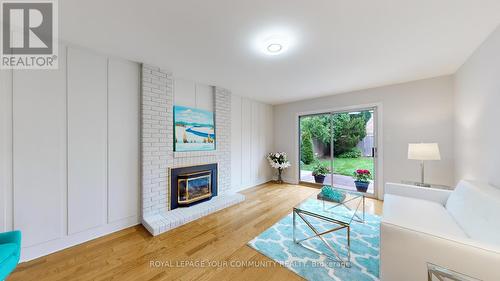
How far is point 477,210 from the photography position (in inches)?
62.0

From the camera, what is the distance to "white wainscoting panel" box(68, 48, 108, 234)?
2.09m

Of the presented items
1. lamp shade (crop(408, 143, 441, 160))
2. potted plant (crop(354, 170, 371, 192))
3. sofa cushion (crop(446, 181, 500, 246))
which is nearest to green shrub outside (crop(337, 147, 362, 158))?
potted plant (crop(354, 170, 371, 192))

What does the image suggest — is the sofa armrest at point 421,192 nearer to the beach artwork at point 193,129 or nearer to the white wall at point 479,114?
the white wall at point 479,114

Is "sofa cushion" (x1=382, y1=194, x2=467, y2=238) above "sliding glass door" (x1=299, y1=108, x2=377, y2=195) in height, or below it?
below

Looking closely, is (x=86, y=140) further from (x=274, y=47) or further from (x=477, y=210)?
(x=477, y=210)

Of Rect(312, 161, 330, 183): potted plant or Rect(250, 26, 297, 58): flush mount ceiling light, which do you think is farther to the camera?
Rect(312, 161, 330, 183): potted plant

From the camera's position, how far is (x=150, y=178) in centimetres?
267

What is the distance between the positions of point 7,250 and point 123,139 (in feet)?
4.69

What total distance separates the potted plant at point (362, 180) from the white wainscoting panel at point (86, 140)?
4722 mm

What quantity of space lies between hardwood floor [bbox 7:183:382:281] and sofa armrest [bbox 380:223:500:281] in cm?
82

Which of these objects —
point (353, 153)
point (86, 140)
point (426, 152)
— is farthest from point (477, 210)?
point (86, 140)

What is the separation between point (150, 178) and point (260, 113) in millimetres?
3349

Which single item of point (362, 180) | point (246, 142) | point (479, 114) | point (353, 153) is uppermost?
point (479, 114)

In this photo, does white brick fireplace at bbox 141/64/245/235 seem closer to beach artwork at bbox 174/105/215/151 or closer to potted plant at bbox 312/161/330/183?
beach artwork at bbox 174/105/215/151
